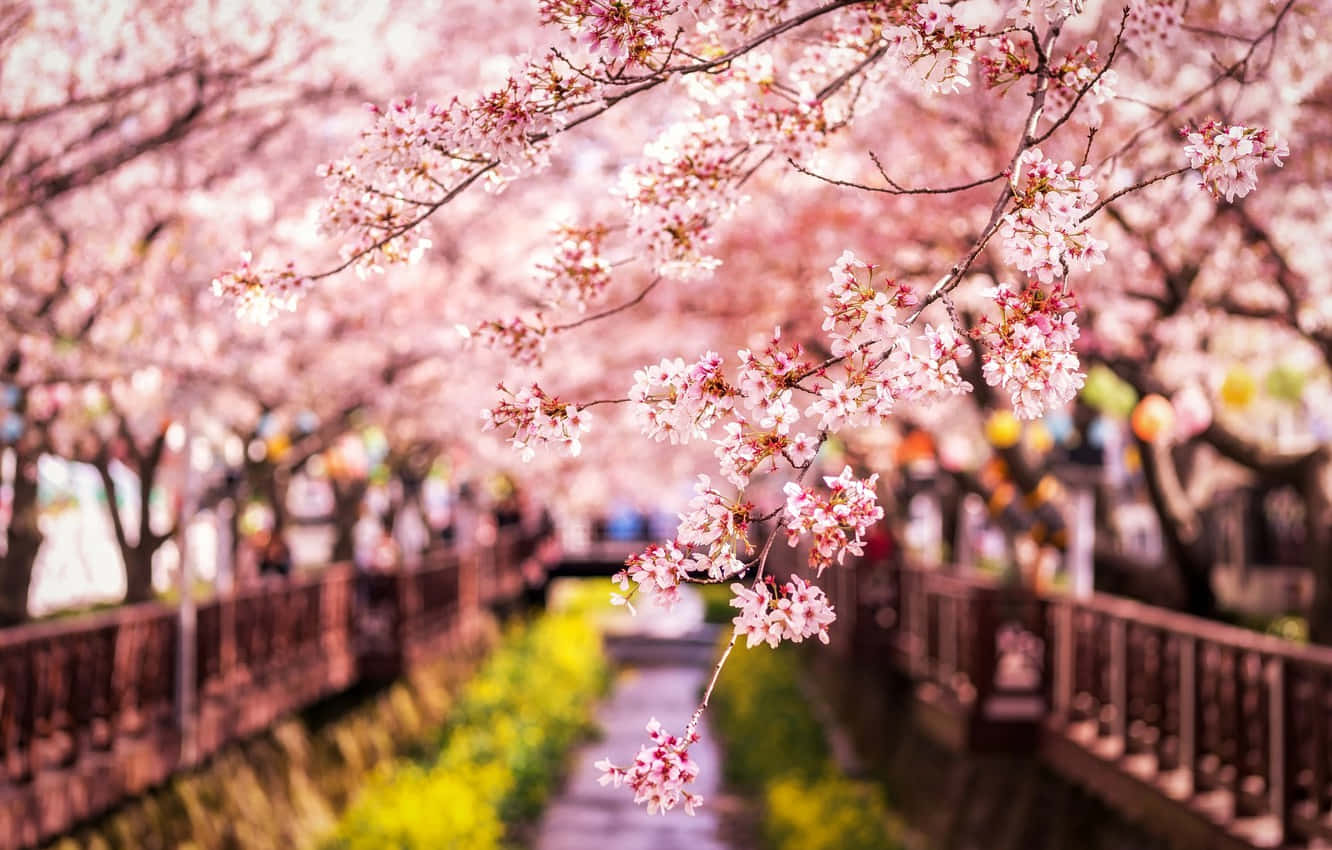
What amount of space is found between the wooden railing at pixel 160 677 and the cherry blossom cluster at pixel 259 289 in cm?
608

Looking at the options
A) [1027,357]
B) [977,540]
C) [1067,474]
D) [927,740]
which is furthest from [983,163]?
[977,540]

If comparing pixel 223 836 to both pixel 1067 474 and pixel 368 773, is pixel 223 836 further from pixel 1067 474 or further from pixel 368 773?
pixel 1067 474

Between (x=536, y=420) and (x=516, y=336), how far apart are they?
1.11m

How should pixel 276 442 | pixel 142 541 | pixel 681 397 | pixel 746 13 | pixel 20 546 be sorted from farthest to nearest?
pixel 276 442
pixel 142 541
pixel 20 546
pixel 746 13
pixel 681 397

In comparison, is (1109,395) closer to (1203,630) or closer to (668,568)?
(1203,630)

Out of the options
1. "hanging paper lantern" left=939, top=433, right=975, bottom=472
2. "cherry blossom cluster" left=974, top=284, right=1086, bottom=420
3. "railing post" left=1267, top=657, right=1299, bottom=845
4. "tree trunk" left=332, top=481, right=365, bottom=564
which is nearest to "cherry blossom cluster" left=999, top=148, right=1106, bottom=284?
"cherry blossom cluster" left=974, top=284, right=1086, bottom=420

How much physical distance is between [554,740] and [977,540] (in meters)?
21.3

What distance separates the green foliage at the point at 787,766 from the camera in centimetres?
1449

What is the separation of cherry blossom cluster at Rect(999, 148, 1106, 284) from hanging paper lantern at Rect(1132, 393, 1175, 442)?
9.58m

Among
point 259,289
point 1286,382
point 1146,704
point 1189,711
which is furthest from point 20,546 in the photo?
point 1286,382

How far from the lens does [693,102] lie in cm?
427

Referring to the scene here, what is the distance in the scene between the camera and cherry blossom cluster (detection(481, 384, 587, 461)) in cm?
320

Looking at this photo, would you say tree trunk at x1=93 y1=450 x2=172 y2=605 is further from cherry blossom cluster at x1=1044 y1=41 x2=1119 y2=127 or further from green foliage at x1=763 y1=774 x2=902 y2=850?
cherry blossom cluster at x1=1044 y1=41 x2=1119 y2=127

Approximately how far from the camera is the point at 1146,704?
995cm
